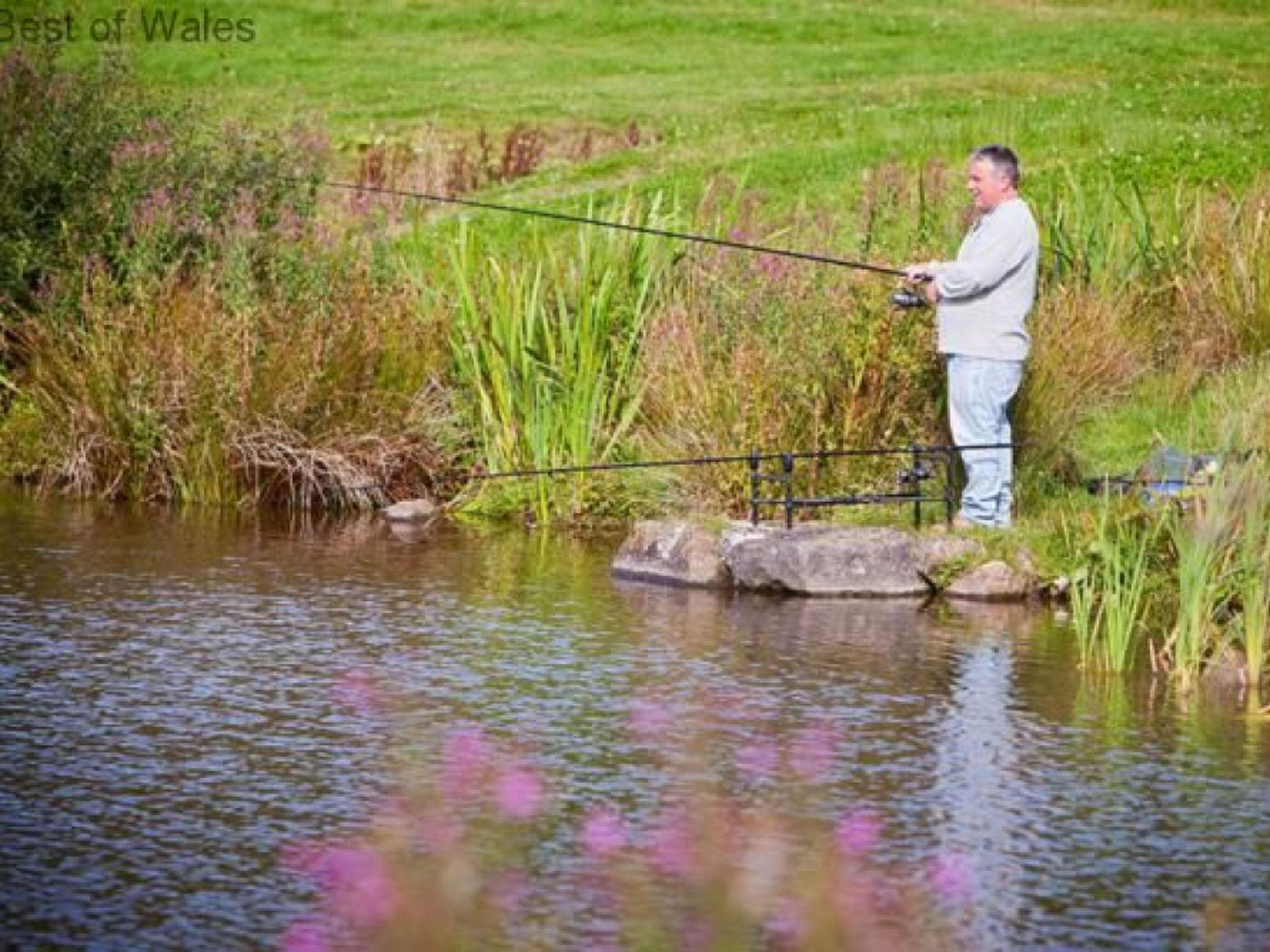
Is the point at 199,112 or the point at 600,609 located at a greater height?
the point at 199,112

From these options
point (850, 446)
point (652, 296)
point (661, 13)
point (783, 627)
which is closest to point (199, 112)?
point (652, 296)

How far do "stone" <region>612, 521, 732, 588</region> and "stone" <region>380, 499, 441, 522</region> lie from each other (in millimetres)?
1934

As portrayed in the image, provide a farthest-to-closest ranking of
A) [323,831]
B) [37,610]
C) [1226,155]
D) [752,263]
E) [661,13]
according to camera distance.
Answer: [661,13], [1226,155], [752,263], [37,610], [323,831]

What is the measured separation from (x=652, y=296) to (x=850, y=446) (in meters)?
1.96

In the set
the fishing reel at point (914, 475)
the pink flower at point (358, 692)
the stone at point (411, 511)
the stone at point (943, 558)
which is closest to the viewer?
the pink flower at point (358, 692)

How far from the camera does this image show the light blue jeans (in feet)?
41.6

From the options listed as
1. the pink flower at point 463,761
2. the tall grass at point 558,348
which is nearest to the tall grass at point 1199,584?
the pink flower at point 463,761

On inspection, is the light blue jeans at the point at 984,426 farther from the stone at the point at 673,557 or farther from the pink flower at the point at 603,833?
the pink flower at the point at 603,833

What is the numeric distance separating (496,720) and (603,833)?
1.57m

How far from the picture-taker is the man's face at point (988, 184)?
12.4m

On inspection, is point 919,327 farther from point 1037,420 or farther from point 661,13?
point 661,13

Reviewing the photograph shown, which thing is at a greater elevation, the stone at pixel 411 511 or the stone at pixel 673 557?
the stone at pixel 673 557

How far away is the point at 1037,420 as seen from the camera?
1384 cm

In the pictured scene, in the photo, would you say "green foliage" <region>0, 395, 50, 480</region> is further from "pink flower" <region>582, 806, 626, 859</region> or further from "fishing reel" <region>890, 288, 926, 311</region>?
"pink flower" <region>582, 806, 626, 859</region>
